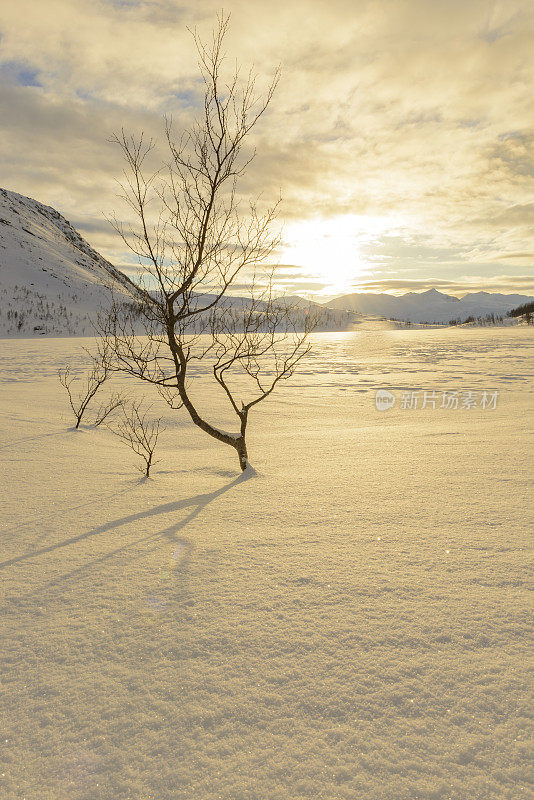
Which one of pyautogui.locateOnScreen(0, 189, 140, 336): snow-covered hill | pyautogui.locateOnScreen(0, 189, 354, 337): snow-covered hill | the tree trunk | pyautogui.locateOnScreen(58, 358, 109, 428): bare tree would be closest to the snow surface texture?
the tree trunk

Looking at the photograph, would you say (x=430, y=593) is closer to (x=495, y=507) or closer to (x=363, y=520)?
(x=363, y=520)

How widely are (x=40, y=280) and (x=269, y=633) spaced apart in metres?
54.4

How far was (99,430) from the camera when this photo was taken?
19.3 ft

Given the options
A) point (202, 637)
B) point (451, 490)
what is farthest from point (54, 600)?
point (451, 490)

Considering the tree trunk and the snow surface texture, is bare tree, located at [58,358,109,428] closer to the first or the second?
the tree trunk

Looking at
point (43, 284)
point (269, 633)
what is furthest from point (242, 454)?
point (43, 284)

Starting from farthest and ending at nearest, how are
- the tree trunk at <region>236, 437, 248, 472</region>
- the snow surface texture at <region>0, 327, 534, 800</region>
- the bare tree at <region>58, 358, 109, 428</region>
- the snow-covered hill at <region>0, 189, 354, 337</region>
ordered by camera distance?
the snow-covered hill at <region>0, 189, 354, 337</region>
the bare tree at <region>58, 358, 109, 428</region>
the tree trunk at <region>236, 437, 248, 472</region>
the snow surface texture at <region>0, 327, 534, 800</region>

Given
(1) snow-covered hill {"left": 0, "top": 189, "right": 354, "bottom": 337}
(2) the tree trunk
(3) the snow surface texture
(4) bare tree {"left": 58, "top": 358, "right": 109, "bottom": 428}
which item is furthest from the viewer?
(1) snow-covered hill {"left": 0, "top": 189, "right": 354, "bottom": 337}

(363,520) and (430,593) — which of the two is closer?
(430,593)

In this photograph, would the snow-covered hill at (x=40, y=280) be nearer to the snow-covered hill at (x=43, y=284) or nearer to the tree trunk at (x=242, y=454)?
the snow-covered hill at (x=43, y=284)

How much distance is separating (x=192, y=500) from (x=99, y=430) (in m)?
3.18

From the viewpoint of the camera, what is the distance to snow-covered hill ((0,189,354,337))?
3444 cm

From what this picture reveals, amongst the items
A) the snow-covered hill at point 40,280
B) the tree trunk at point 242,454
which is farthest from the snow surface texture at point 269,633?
the snow-covered hill at point 40,280

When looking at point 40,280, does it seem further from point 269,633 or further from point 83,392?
point 269,633
